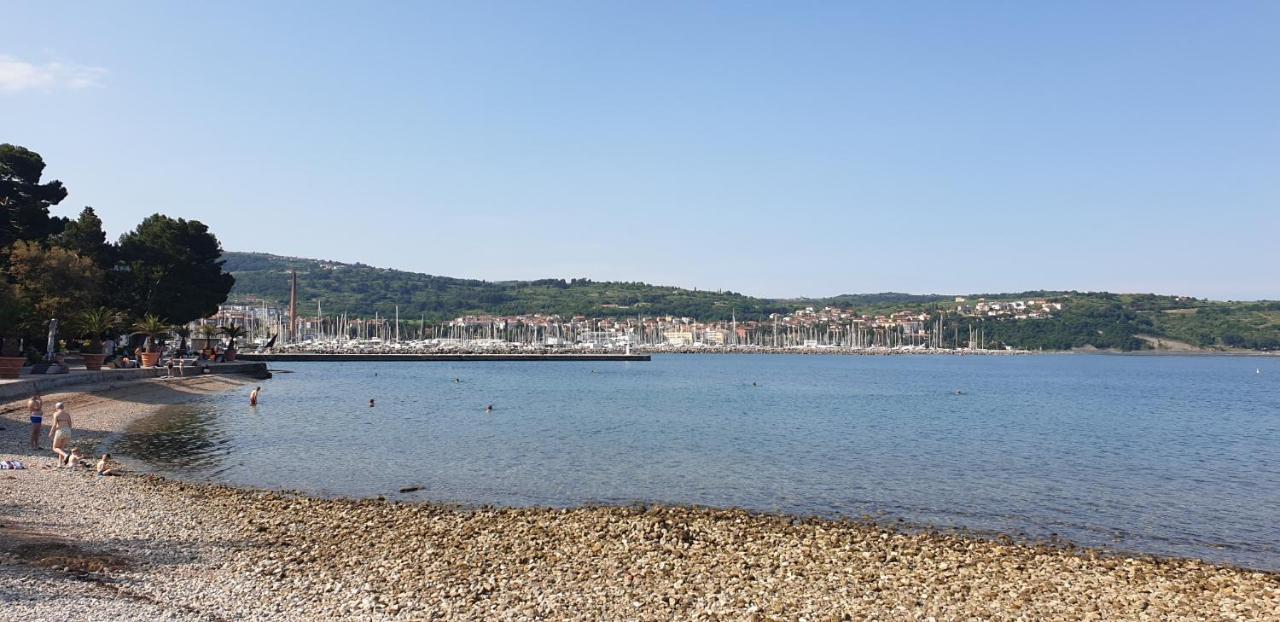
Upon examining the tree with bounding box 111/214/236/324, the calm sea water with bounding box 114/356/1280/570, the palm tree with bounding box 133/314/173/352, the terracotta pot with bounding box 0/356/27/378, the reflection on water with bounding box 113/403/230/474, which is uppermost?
the tree with bounding box 111/214/236/324

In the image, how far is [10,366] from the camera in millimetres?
32156

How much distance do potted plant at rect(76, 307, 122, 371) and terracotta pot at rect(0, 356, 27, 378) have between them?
6.83 metres

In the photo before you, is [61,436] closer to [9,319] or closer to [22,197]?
[9,319]

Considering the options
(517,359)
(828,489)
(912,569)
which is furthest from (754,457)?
(517,359)

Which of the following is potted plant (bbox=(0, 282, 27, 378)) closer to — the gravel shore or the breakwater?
the gravel shore

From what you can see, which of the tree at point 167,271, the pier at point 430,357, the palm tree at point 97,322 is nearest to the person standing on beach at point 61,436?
the palm tree at point 97,322

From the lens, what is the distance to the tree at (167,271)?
5297 cm

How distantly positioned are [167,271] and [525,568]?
52.5 metres

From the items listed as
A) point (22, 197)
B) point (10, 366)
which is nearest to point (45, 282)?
point (10, 366)

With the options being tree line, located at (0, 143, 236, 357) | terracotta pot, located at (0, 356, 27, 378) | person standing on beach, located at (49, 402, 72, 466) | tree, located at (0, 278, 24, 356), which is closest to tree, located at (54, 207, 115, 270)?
tree line, located at (0, 143, 236, 357)

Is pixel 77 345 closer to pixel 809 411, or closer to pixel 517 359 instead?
pixel 809 411

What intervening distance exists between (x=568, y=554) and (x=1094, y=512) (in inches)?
483

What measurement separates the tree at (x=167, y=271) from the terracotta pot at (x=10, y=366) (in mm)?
20805

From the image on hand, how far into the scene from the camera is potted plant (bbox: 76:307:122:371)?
39.7 metres
